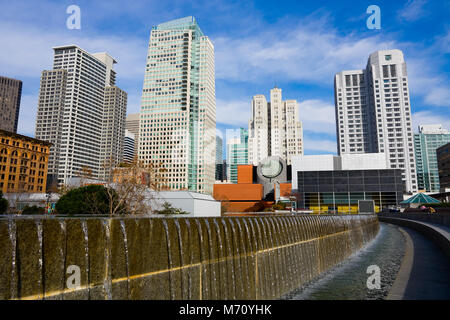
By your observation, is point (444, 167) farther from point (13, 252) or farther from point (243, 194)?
point (13, 252)

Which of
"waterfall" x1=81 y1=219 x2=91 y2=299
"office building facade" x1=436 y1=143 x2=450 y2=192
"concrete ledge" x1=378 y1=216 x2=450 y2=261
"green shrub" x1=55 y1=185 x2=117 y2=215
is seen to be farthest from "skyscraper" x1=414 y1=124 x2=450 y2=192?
"waterfall" x1=81 y1=219 x2=91 y2=299

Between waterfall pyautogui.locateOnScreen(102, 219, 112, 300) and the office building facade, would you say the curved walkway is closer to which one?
waterfall pyautogui.locateOnScreen(102, 219, 112, 300)

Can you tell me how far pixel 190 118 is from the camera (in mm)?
173875

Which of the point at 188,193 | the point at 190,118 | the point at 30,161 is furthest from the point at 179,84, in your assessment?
the point at 188,193

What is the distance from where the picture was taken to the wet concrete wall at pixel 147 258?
196 inches

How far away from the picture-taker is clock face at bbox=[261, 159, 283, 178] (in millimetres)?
107688

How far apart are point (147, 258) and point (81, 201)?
21.3 m

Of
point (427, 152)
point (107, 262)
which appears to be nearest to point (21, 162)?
point (107, 262)

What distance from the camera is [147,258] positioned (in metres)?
7.00

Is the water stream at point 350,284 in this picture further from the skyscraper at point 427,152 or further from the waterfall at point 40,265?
the skyscraper at point 427,152

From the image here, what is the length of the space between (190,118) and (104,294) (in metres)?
171

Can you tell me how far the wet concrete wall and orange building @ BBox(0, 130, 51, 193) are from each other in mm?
101728
